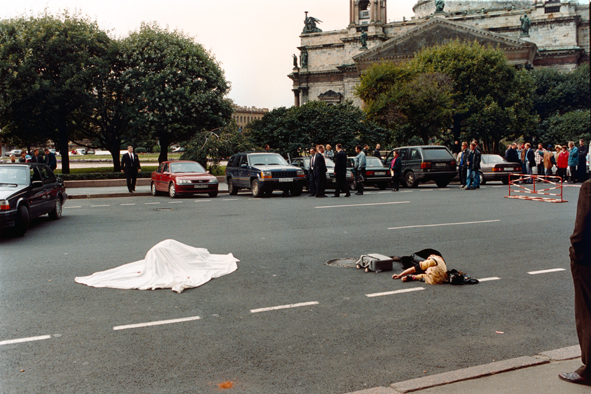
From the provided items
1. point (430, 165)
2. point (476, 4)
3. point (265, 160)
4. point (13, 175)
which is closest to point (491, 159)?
point (430, 165)

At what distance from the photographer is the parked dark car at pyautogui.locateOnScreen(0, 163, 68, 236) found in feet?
36.6

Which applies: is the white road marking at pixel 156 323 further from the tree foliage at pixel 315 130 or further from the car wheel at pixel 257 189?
the tree foliage at pixel 315 130

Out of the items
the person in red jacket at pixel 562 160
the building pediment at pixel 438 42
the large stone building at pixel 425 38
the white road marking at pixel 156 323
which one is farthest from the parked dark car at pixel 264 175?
the building pediment at pixel 438 42

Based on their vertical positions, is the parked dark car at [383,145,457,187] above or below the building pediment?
below

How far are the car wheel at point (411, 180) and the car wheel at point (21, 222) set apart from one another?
1760cm

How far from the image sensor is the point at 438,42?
58.9 m

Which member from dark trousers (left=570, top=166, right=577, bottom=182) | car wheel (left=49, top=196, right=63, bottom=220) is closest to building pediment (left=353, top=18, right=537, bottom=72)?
dark trousers (left=570, top=166, right=577, bottom=182)

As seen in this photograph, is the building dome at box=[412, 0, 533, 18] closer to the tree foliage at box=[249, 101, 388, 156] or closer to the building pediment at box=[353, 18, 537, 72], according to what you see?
the building pediment at box=[353, 18, 537, 72]

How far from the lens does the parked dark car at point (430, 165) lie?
976 inches

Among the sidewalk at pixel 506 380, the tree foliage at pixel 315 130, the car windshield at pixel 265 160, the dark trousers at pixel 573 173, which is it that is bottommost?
the sidewalk at pixel 506 380

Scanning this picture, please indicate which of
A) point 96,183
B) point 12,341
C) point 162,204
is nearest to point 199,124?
point 96,183

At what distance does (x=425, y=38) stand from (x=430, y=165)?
3876 cm

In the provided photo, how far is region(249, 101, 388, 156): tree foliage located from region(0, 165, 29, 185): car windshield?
967 inches

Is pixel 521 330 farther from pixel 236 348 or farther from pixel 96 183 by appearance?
pixel 96 183
